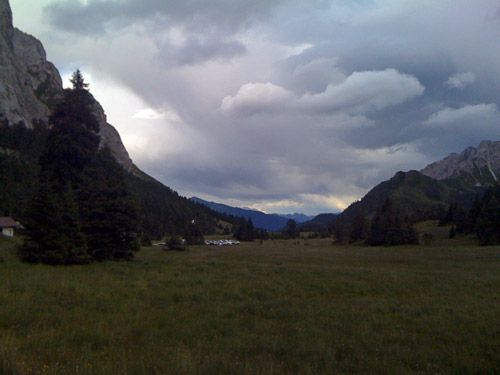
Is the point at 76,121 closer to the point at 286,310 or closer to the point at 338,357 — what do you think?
the point at 286,310

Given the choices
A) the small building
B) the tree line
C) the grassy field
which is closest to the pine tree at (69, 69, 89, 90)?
the tree line

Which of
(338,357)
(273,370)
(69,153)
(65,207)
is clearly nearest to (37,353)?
(273,370)

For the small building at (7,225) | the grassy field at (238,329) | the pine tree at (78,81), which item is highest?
the pine tree at (78,81)

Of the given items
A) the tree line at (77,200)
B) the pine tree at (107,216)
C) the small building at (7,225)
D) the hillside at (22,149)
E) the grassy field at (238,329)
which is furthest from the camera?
the hillside at (22,149)

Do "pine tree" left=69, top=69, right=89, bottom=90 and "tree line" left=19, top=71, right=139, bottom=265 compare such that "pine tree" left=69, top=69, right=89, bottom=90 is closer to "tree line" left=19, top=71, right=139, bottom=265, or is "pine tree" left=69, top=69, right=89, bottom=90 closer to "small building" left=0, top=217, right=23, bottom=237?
"tree line" left=19, top=71, right=139, bottom=265

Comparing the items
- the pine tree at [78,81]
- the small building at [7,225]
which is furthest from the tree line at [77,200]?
the small building at [7,225]

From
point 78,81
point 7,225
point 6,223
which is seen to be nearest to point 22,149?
point 6,223

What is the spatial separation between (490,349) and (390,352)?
7.96ft

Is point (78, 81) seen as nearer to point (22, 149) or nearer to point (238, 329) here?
point (238, 329)

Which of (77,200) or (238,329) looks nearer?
(238,329)

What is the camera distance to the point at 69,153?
3067 centimetres

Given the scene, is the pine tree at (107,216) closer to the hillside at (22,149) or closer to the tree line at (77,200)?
the tree line at (77,200)

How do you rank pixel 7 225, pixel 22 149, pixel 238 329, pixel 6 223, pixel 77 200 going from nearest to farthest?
pixel 238 329, pixel 77 200, pixel 7 225, pixel 6 223, pixel 22 149

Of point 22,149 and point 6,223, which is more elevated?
point 22,149
